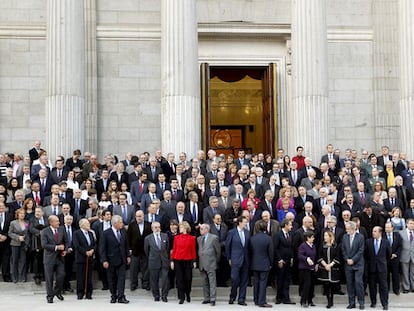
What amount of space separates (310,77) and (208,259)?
8.13m

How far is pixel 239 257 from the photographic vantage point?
16812 mm

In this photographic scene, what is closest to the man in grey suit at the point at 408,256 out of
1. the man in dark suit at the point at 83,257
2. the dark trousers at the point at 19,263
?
the man in dark suit at the point at 83,257

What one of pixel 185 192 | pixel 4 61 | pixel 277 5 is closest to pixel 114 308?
pixel 185 192

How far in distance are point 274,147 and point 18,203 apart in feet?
36.1

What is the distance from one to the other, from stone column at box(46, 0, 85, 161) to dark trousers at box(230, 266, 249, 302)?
25.5 feet

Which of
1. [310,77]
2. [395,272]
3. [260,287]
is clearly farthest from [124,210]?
[310,77]

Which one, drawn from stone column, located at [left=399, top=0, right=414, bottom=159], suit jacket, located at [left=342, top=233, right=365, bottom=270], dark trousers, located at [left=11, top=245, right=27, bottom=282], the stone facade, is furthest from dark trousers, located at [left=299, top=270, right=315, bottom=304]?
the stone facade

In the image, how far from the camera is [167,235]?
17.3m

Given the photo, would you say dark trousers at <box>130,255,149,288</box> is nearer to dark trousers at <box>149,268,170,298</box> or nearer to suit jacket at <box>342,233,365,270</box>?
dark trousers at <box>149,268,170,298</box>

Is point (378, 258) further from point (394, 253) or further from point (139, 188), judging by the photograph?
point (139, 188)

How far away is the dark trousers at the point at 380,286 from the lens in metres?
16.9

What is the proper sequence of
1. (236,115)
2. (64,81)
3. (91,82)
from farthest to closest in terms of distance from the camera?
(236,115) < (91,82) < (64,81)

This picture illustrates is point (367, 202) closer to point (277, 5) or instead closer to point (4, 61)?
point (277, 5)

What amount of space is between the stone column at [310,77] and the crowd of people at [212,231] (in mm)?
2395
